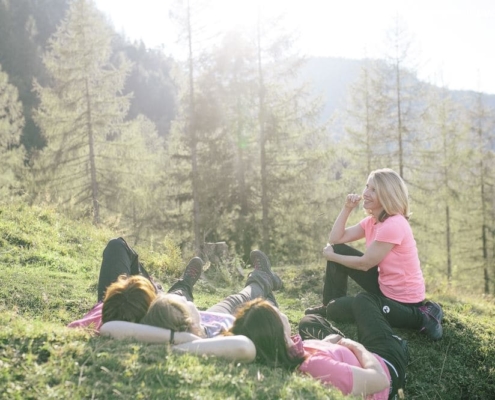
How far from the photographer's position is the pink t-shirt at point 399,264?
4.46 metres


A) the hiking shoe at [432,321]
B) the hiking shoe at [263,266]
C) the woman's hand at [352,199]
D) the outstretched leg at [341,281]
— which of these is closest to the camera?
the hiking shoe at [432,321]

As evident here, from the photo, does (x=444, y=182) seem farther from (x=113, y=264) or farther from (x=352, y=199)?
(x=113, y=264)

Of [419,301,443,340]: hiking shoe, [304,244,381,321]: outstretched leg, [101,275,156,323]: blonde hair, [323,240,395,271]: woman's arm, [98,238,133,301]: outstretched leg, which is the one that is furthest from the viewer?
[304,244,381,321]: outstretched leg

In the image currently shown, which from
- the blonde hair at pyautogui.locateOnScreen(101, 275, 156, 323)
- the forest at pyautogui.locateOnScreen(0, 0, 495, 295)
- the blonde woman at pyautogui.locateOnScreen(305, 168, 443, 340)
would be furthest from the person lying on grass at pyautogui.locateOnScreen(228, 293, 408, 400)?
the forest at pyautogui.locateOnScreen(0, 0, 495, 295)

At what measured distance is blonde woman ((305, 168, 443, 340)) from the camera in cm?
451

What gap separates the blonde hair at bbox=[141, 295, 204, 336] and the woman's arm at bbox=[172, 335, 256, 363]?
0.19 m

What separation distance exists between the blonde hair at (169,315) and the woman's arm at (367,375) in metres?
1.27

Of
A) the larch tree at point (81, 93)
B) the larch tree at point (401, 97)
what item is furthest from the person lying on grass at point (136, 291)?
the larch tree at point (401, 97)

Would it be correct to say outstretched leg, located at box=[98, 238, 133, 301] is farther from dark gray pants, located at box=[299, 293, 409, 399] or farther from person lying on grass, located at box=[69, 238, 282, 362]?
dark gray pants, located at box=[299, 293, 409, 399]

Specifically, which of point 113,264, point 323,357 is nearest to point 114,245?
point 113,264

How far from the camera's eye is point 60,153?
19672 mm

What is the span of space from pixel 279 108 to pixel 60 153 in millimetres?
9793

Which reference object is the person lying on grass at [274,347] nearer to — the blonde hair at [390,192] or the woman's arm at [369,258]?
the woman's arm at [369,258]

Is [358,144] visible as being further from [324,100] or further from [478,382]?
[478,382]
